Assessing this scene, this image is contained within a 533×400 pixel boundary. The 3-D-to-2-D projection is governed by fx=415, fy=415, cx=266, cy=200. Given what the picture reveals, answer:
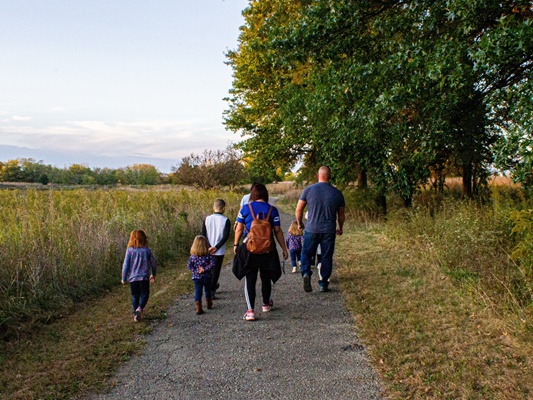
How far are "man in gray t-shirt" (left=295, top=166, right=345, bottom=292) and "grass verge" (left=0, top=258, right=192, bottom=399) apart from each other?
8.87 feet

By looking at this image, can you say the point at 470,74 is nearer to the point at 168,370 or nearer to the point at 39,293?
the point at 168,370

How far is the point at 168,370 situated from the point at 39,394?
4.03 ft

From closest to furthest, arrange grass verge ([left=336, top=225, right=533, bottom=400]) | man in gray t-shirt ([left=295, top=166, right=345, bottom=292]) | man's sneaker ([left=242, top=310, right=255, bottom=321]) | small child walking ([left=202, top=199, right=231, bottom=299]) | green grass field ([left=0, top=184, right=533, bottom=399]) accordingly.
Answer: grass verge ([left=336, top=225, right=533, bottom=400]) → green grass field ([left=0, top=184, right=533, bottom=399]) → man's sneaker ([left=242, top=310, right=255, bottom=321]) → small child walking ([left=202, top=199, right=231, bottom=299]) → man in gray t-shirt ([left=295, top=166, right=345, bottom=292])

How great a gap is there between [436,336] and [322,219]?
9.53ft

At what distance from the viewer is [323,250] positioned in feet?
24.9

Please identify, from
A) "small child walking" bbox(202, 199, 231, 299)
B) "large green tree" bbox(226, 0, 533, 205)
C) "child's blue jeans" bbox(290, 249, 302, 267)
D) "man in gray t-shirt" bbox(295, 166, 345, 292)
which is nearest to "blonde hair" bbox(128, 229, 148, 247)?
"small child walking" bbox(202, 199, 231, 299)

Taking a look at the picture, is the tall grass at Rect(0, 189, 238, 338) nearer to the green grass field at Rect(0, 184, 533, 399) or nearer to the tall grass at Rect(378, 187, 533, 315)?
the green grass field at Rect(0, 184, 533, 399)

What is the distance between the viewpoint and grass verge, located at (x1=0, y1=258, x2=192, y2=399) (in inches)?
165

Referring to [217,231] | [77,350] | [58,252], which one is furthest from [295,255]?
[77,350]

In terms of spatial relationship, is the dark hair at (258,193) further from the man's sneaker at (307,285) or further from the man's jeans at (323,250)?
the man's sneaker at (307,285)

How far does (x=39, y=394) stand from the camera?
4012 millimetres

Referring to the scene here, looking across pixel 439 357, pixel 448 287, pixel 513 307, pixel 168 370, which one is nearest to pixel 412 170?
pixel 448 287

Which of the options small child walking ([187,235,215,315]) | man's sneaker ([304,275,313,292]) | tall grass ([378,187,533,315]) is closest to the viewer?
tall grass ([378,187,533,315])

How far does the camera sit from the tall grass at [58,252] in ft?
21.4
